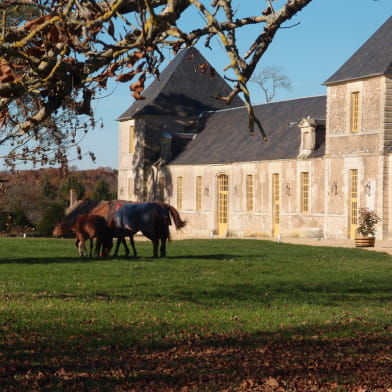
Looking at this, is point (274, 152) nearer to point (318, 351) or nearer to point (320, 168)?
point (320, 168)

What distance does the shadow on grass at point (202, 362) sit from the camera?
798 centimetres

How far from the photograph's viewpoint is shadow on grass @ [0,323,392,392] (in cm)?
Result: 798

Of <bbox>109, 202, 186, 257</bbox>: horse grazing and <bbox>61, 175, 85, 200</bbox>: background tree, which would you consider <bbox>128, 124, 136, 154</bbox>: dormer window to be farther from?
<bbox>109, 202, 186, 257</bbox>: horse grazing

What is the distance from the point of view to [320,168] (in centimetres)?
3728

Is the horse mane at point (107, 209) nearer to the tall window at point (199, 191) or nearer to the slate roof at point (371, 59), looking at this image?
the slate roof at point (371, 59)

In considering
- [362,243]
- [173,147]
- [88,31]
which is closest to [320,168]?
[362,243]

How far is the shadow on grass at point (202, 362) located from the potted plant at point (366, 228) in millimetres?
19891

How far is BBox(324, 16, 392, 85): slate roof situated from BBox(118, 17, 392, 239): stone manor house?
57 millimetres

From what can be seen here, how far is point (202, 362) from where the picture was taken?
8.98 meters

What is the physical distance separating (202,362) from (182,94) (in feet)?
143

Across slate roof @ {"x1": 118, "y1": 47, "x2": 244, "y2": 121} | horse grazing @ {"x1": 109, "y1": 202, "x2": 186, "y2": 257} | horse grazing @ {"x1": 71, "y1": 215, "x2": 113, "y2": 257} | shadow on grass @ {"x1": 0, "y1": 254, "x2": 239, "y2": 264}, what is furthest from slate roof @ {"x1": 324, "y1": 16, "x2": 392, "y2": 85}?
slate roof @ {"x1": 118, "y1": 47, "x2": 244, "y2": 121}

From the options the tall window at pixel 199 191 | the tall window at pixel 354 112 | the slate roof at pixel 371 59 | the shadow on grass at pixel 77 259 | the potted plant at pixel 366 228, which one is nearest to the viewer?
the shadow on grass at pixel 77 259

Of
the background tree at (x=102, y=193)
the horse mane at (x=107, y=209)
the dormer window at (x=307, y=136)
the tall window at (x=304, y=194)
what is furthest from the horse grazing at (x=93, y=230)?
the background tree at (x=102, y=193)

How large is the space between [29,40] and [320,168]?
105 feet
